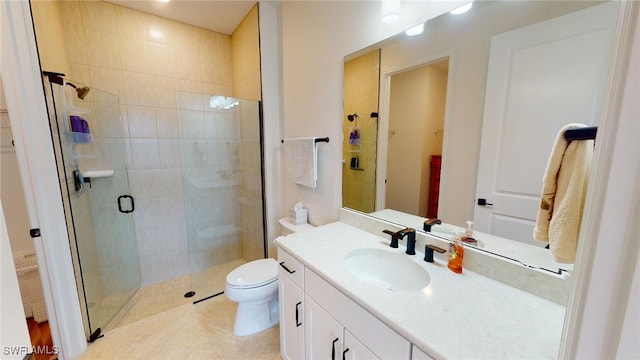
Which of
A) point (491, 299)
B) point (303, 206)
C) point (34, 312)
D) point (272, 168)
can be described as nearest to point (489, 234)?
point (491, 299)

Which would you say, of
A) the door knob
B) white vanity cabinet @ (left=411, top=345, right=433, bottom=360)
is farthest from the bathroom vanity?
the door knob

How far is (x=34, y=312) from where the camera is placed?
1.90 m

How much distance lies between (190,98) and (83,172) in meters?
1.01

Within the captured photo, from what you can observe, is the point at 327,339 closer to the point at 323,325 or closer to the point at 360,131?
the point at 323,325

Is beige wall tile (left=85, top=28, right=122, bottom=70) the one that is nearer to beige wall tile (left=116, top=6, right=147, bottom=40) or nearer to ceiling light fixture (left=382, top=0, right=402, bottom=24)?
beige wall tile (left=116, top=6, right=147, bottom=40)

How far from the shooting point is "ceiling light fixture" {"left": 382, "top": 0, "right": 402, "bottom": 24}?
→ 4.02ft

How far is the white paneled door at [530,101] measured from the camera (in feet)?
2.62

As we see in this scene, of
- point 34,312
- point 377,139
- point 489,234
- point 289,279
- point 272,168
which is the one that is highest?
point 377,139

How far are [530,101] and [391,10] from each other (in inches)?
30.5

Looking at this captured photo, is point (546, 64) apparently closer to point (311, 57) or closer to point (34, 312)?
point (311, 57)

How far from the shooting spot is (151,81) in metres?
2.33

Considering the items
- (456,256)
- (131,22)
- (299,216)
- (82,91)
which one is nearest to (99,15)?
(131,22)

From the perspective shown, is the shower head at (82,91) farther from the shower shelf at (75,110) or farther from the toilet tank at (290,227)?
the toilet tank at (290,227)

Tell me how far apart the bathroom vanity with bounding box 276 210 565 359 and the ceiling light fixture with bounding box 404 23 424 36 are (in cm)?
104
